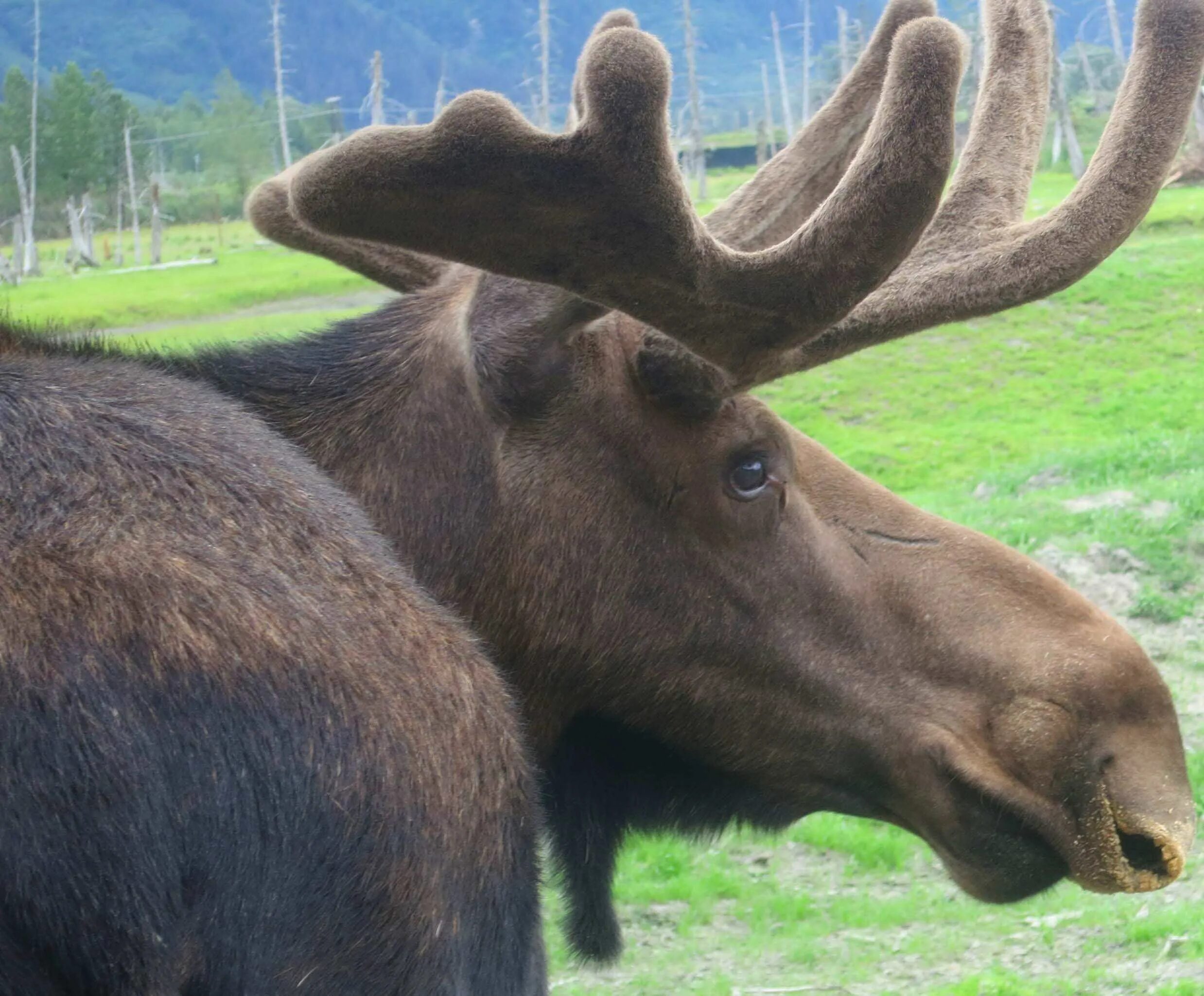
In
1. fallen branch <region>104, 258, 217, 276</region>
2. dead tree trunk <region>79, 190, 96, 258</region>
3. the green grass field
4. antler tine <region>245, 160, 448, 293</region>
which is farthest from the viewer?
fallen branch <region>104, 258, 217, 276</region>

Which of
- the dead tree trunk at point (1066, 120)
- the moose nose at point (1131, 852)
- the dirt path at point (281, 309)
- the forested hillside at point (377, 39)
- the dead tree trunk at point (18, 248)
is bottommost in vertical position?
the moose nose at point (1131, 852)

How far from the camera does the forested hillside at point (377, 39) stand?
85875 mm

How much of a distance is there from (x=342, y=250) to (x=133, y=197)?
107ft

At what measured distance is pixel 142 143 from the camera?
106 feet

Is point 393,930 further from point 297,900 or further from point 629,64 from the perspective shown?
point 629,64

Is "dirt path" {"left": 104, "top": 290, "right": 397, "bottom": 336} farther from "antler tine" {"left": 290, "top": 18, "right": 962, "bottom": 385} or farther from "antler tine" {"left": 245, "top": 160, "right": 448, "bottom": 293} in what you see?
"antler tine" {"left": 290, "top": 18, "right": 962, "bottom": 385}

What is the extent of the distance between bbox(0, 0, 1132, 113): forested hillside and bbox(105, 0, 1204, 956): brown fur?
57963mm

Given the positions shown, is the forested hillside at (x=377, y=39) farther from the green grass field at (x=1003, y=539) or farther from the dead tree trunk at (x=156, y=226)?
the green grass field at (x=1003, y=539)

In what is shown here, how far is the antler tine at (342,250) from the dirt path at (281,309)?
22200 mm

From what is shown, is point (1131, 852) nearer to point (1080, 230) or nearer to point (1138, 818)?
point (1138, 818)

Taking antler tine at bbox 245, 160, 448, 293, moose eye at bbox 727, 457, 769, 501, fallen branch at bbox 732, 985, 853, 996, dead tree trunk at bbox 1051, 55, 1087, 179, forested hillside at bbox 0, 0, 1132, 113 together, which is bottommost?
fallen branch at bbox 732, 985, 853, 996

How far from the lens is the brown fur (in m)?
2.74

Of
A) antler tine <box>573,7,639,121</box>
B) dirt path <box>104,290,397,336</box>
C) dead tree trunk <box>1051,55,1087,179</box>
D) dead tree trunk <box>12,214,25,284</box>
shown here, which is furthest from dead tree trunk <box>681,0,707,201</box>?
antler tine <box>573,7,639,121</box>

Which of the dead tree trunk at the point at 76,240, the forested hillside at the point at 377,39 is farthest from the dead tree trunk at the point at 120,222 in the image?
the forested hillside at the point at 377,39
